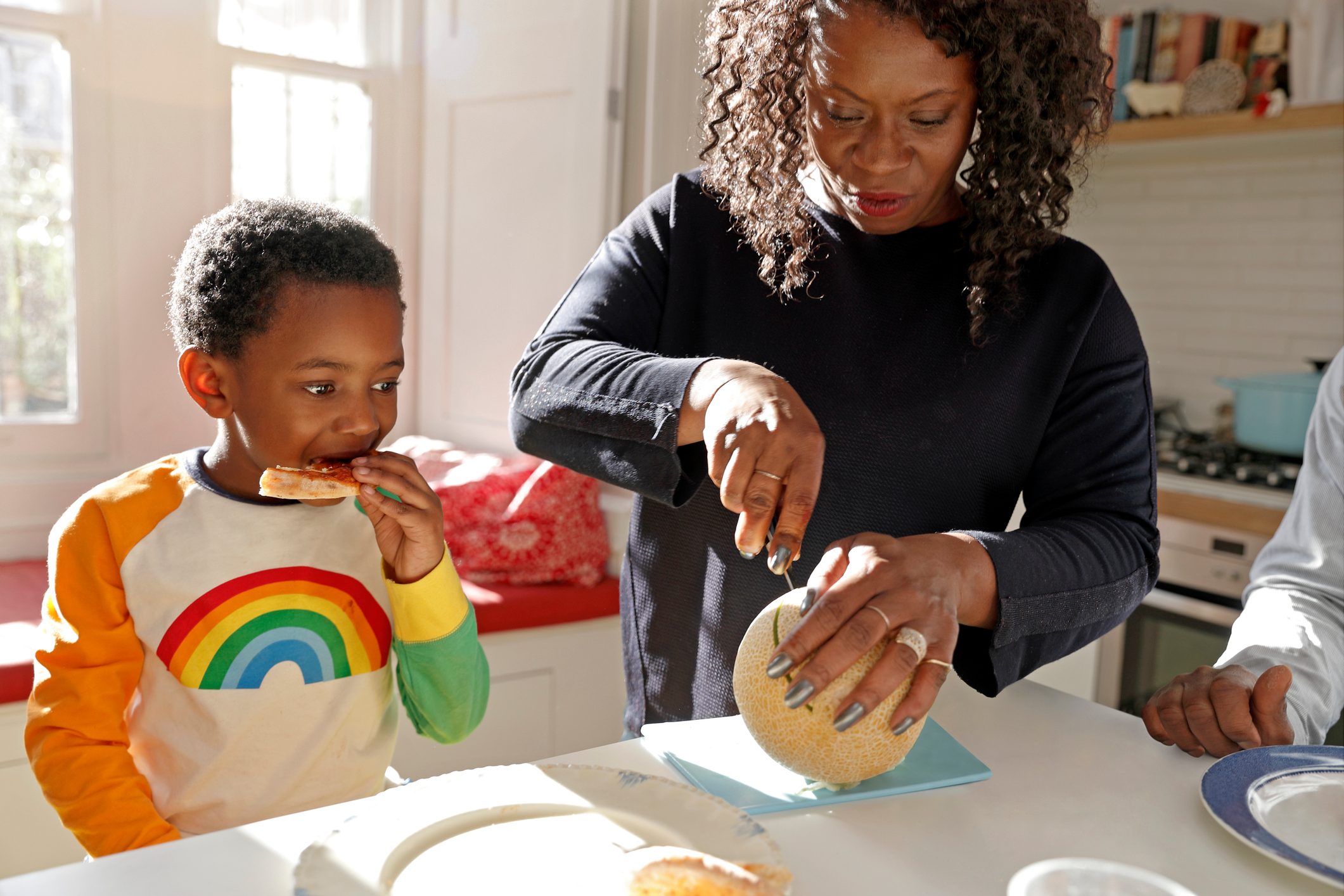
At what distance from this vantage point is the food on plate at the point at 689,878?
0.61m

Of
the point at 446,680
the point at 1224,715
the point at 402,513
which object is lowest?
the point at 446,680

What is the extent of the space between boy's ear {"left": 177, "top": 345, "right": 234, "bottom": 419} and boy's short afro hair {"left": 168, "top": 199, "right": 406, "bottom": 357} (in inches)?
0.5

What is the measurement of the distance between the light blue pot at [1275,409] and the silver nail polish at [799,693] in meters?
2.61

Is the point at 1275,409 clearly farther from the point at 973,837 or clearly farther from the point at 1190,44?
the point at 973,837

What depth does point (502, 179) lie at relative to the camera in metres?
3.14

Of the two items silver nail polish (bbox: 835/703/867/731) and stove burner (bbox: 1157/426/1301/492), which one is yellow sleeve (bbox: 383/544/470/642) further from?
stove burner (bbox: 1157/426/1301/492)

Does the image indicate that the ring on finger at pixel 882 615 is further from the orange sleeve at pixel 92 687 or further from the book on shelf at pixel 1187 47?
the book on shelf at pixel 1187 47

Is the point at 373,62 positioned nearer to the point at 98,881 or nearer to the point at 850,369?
the point at 850,369

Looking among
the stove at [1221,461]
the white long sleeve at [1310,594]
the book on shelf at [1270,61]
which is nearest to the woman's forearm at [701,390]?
the white long sleeve at [1310,594]

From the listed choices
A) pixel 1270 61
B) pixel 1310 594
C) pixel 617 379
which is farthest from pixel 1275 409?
pixel 617 379

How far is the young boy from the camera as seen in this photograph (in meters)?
1.12

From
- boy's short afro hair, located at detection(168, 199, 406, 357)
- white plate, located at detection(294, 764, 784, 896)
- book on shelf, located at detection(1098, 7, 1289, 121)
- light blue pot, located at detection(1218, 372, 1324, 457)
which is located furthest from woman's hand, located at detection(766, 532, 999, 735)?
book on shelf, located at detection(1098, 7, 1289, 121)

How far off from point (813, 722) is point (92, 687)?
2.47ft

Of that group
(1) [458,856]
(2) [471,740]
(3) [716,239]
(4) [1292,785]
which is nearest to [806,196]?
(3) [716,239]
